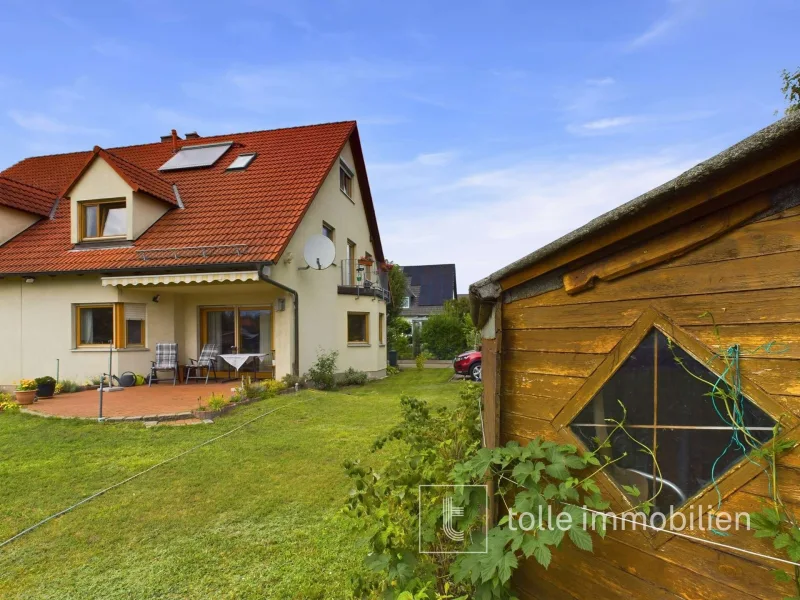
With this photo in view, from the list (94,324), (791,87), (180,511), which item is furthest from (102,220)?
(791,87)

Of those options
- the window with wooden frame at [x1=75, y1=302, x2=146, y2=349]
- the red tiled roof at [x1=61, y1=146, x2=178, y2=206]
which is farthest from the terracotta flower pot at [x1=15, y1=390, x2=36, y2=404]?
the red tiled roof at [x1=61, y1=146, x2=178, y2=206]

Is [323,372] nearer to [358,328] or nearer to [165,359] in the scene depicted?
[358,328]

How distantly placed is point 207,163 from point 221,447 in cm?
1394

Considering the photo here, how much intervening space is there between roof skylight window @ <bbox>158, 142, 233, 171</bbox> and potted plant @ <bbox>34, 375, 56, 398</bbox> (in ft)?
31.2

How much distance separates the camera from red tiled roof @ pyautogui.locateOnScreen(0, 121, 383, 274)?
13.6m

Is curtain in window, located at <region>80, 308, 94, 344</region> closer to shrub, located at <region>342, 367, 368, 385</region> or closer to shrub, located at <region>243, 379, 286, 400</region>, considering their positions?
shrub, located at <region>243, 379, 286, 400</region>

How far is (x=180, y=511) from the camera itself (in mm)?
5160

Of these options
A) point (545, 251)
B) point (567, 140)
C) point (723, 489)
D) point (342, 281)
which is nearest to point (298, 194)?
point (342, 281)

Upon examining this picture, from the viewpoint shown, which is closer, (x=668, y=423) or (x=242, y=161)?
(x=668, y=423)

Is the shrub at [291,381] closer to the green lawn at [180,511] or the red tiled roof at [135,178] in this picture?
the green lawn at [180,511]

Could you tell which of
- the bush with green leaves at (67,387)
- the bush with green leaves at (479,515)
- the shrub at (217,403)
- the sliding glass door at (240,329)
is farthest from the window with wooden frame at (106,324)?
the bush with green leaves at (479,515)

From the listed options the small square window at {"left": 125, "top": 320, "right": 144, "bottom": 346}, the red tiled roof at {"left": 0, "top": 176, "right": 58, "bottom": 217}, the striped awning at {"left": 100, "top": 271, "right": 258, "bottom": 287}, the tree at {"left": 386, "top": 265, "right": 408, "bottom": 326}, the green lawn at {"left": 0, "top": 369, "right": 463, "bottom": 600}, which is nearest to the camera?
the green lawn at {"left": 0, "top": 369, "right": 463, "bottom": 600}

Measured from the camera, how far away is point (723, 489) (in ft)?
6.66

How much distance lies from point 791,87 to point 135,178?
64.8 feet
